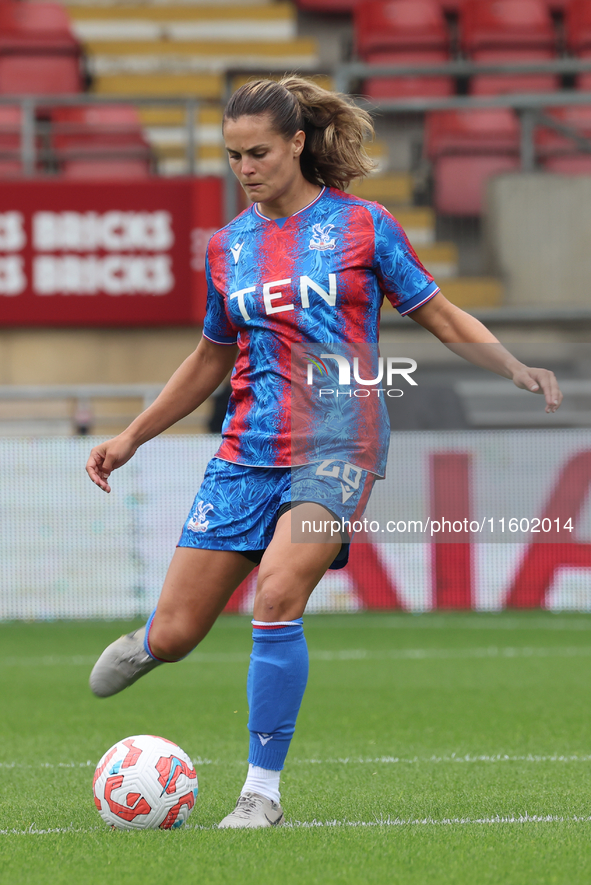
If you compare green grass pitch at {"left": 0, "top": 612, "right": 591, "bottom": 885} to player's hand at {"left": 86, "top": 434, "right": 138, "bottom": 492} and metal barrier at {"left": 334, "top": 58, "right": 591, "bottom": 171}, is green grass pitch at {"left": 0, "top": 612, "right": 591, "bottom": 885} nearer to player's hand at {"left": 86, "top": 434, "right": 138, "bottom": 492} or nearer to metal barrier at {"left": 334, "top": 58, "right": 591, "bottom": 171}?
player's hand at {"left": 86, "top": 434, "right": 138, "bottom": 492}

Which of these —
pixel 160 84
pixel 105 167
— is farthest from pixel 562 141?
pixel 160 84

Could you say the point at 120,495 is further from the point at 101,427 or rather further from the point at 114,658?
the point at 114,658

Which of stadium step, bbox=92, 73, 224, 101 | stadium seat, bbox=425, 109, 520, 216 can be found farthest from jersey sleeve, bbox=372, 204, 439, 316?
stadium step, bbox=92, 73, 224, 101

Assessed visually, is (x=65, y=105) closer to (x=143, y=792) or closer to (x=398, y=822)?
(x=143, y=792)

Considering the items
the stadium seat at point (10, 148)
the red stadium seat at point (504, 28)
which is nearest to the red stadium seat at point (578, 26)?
the red stadium seat at point (504, 28)

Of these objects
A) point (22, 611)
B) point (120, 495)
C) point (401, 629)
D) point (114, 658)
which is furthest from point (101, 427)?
point (114, 658)

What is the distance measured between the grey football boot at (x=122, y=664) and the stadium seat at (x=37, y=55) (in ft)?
36.7

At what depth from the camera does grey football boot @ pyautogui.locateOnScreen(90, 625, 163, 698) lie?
3.47 meters

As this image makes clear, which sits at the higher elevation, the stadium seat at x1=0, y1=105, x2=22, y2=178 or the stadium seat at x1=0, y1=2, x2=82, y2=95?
the stadium seat at x1=0, y1=2, x2=82, y2=95

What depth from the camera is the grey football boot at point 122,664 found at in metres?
3.47

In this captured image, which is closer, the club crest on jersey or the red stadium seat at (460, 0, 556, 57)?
the club crest on jersey

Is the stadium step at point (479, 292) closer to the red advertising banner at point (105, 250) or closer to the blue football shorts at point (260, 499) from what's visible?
the red advertising banner at point (105, 250)

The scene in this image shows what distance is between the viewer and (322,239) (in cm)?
331

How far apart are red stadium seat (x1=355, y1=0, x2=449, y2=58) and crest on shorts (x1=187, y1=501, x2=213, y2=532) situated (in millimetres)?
11255
